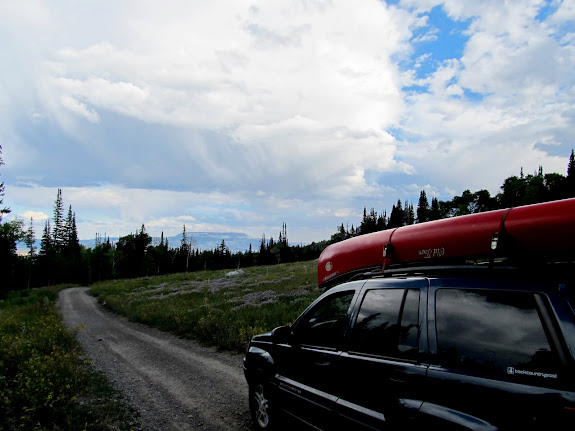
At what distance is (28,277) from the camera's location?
7475cm

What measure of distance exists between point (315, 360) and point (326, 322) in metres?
0.44

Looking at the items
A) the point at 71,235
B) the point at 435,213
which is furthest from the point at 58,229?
the point at 435,213

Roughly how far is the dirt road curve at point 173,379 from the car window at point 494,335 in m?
4.37

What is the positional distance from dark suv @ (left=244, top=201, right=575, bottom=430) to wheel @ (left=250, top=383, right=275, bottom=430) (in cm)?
86

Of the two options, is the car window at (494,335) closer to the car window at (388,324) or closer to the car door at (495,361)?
the car door at (495,361)

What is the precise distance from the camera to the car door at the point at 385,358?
294cm

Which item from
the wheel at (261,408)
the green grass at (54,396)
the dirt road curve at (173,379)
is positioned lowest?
the dirt road curve at (173,379)

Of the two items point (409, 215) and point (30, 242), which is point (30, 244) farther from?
point (409, 215)

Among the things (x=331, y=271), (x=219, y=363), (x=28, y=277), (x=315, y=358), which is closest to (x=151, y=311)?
(x=219, y=363)

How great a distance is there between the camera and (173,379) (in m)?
8.47

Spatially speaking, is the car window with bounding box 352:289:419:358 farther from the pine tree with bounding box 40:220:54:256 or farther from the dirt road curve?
the pine tree with bounding box 40:220:54:256

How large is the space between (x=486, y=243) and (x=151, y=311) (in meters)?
17.7

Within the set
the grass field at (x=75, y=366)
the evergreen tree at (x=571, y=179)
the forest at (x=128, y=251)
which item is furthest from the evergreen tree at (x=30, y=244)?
the evergreen tree at (x=571, y=179)

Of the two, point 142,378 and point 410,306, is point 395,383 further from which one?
point 142,378
